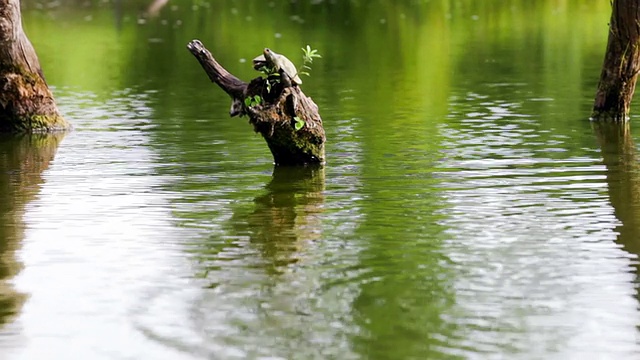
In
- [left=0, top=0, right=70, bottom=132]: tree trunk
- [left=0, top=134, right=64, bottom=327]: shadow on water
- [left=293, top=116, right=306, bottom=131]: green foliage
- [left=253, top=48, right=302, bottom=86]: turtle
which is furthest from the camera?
[left=0, top=0, right=70, bottom=132]: tree trunk

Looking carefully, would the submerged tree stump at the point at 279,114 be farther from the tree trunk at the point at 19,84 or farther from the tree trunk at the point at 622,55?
the tree trunk at the point at 622,55

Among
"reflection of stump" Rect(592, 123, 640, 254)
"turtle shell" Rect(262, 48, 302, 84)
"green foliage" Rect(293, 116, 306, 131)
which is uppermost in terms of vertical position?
"turtle shell" Rect(262, 48, 302, 84)

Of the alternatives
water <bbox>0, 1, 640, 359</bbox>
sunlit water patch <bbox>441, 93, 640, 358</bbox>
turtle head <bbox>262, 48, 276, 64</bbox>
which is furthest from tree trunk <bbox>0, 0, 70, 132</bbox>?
sunlit water patch <bbox>441, 93, 640, 358</bbox>

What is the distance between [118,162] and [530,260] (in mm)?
7691

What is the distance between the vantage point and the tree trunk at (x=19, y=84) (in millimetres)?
19156

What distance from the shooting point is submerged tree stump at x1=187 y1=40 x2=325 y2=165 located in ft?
49.1

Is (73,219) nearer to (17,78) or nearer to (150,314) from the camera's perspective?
(150,314)

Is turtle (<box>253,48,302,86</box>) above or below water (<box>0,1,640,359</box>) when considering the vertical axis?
above

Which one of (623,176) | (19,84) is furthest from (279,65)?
(19,84)

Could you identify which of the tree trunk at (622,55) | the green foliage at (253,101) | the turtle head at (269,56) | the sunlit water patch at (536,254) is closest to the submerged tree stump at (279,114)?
the green foliage at (253,101)

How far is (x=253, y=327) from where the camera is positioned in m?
8.66

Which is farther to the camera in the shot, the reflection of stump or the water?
the reflection of stump

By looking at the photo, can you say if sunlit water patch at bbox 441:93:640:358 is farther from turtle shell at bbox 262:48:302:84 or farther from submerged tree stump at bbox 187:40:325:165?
turtle shell at bbox 262:48:302:84

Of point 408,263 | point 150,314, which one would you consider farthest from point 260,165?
point 150,314
